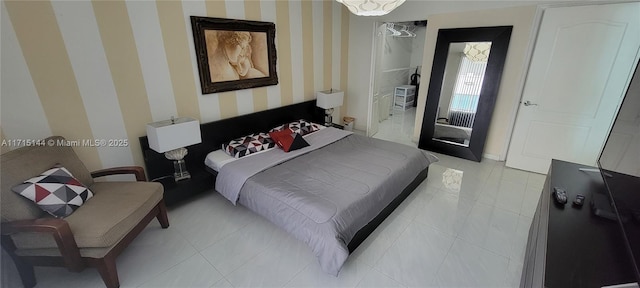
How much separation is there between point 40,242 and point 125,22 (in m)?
1.82

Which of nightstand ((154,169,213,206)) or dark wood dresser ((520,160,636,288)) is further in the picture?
nightstand ((154,169,213,206))

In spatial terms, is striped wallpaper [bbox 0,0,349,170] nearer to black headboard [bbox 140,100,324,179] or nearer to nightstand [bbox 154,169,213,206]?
black headboard [bbox 140,100,324,179]

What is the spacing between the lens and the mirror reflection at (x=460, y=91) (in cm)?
361

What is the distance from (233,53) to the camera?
3.11 metres

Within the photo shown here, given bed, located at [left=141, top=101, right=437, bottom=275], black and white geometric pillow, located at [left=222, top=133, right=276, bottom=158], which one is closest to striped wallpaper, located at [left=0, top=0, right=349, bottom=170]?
black and white geometric pillow, located at [left=222, top=133, right=276, bottom=158]

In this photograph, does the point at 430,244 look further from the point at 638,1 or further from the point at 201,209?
the point at 638,1

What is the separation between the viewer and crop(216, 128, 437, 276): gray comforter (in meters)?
1.84

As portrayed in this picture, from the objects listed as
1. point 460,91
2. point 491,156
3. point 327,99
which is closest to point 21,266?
point 327,99

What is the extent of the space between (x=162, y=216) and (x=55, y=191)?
75 cm

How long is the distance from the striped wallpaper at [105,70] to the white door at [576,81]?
331 cm

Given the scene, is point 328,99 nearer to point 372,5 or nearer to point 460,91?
point 460,91

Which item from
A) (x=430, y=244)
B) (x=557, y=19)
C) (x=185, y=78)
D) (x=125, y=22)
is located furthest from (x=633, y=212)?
(x=125, y=22)

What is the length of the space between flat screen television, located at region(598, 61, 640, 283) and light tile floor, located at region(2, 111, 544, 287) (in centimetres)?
82

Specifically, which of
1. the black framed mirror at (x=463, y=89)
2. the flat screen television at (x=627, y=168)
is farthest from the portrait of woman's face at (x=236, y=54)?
the flat screen television at (x=627, y=168)
